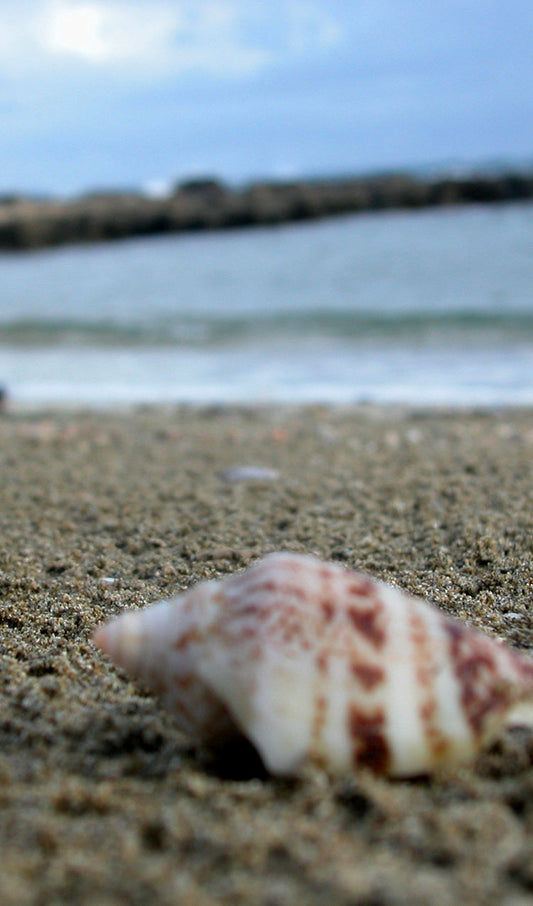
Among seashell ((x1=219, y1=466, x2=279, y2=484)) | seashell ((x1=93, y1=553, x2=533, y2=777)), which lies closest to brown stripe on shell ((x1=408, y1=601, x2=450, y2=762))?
seashell ((x1=93, y1=553, x2=533, y2=777))

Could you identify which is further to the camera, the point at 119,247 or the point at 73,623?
the point at 119,247

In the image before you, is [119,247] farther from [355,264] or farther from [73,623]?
[73,623]

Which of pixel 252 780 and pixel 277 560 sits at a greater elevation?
pixel 277 560

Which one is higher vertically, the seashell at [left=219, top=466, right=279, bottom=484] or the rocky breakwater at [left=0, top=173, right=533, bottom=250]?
Answer: the rocky breakwater at [left=0, top=173, right=533, bottom=250]

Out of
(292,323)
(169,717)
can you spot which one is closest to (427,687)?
(169,717)

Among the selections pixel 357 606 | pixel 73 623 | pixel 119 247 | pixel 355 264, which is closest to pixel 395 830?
pixel 357 606

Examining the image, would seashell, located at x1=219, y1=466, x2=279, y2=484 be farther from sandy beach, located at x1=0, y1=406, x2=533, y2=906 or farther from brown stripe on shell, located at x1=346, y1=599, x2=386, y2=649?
brown stripe on shell, located at x1=346, y1=599, x2=386, y2=649

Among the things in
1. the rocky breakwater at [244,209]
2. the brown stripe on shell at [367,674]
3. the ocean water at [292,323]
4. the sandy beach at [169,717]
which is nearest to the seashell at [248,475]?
the sandy beach at [169,717]
